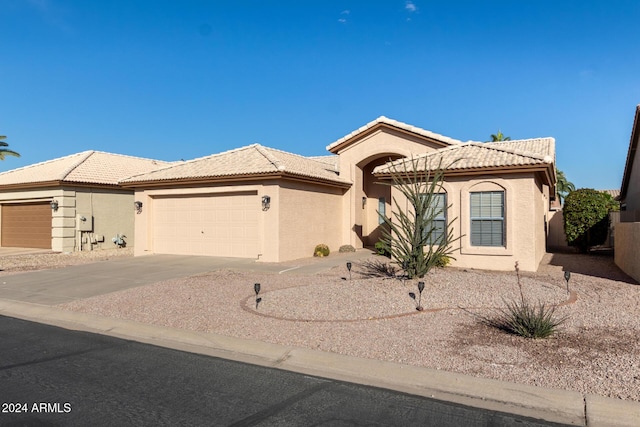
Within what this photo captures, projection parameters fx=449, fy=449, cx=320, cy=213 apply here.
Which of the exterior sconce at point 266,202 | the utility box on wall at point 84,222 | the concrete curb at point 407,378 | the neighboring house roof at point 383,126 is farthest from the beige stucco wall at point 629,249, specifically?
the utility box on wall at point 84,222

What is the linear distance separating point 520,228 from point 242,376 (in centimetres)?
1167

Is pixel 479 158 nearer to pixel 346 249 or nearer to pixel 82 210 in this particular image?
pixel 346 249

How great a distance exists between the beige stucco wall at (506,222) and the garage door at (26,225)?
20.7 m

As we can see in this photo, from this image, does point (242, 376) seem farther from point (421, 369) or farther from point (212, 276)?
point (212, 276)

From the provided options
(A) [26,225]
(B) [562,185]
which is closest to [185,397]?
(A) [26,225]

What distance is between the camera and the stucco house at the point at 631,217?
12.5m

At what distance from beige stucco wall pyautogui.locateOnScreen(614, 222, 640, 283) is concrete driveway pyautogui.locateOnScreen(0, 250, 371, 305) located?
895 cm

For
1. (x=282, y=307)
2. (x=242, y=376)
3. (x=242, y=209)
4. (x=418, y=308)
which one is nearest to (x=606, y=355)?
(x=418, y=308)

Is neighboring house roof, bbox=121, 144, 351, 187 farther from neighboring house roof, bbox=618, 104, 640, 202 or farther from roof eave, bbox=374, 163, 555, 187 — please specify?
neighboring house roof, bbox=618, 104, 640, 202

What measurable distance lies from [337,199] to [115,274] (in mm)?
10676

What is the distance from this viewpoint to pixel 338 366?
6.16 meters

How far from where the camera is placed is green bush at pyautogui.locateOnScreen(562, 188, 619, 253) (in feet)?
62.6

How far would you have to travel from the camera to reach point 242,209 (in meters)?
18.5

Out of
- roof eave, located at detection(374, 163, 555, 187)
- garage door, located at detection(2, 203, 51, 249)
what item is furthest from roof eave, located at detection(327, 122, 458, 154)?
garage door, located at detection(2, 203, 51, 249)
